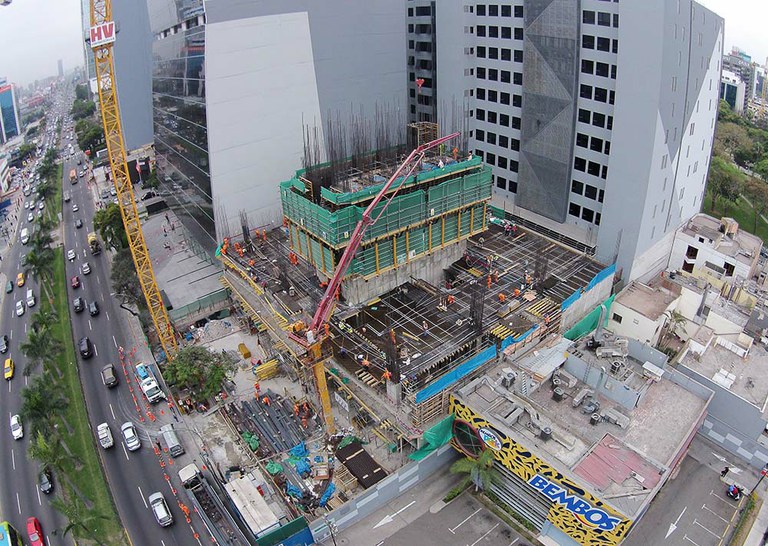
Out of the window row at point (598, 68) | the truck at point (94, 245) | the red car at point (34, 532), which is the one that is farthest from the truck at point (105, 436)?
the window row at point (598, 68)

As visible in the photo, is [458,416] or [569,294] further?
[569,294]

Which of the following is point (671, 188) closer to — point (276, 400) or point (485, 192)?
point (485, 192)

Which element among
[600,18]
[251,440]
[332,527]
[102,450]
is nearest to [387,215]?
[251,440]

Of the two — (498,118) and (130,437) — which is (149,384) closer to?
(130,437)

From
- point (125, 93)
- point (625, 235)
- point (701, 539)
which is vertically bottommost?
point (701, 539)

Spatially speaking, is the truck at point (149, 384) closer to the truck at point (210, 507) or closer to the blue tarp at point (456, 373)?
the truck at point (210, 507)

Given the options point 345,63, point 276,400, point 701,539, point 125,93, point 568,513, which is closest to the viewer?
point 568,513

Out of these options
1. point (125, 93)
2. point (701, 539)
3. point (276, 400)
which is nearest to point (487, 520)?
point (701, 539)
